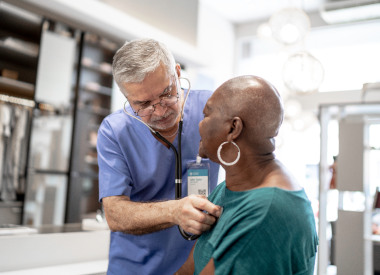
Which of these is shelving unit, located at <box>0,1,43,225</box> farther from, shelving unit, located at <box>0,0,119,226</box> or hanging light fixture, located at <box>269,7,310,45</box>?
hanging light fixture, located at <box>269,7,310,45</box>

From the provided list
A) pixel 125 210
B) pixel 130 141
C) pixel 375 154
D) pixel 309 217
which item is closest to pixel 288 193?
pixel 309 217

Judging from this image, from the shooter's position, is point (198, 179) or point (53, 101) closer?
point (198, 179)

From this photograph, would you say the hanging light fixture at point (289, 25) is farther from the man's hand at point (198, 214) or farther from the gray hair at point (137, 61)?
the man's hand at point (198, 214)

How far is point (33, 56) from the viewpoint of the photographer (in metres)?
3.93

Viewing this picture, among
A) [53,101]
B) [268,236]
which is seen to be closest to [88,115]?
[53,101]

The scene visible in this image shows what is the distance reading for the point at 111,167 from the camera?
1.50m

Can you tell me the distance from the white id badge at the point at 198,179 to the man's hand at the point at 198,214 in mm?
333

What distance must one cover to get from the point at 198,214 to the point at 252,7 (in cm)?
653

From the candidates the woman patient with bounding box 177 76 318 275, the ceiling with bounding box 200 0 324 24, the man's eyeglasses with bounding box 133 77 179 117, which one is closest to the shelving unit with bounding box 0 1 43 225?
the man's eyeglasses with bounding box 133 77 179 117

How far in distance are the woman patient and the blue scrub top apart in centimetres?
44

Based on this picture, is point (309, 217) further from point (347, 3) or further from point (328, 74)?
point (328, 74)

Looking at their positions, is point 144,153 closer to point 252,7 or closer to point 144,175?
point 144,175

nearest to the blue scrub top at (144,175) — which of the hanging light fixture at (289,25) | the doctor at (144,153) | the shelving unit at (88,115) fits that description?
the doctor at (144,153)

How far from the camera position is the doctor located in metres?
1.34
